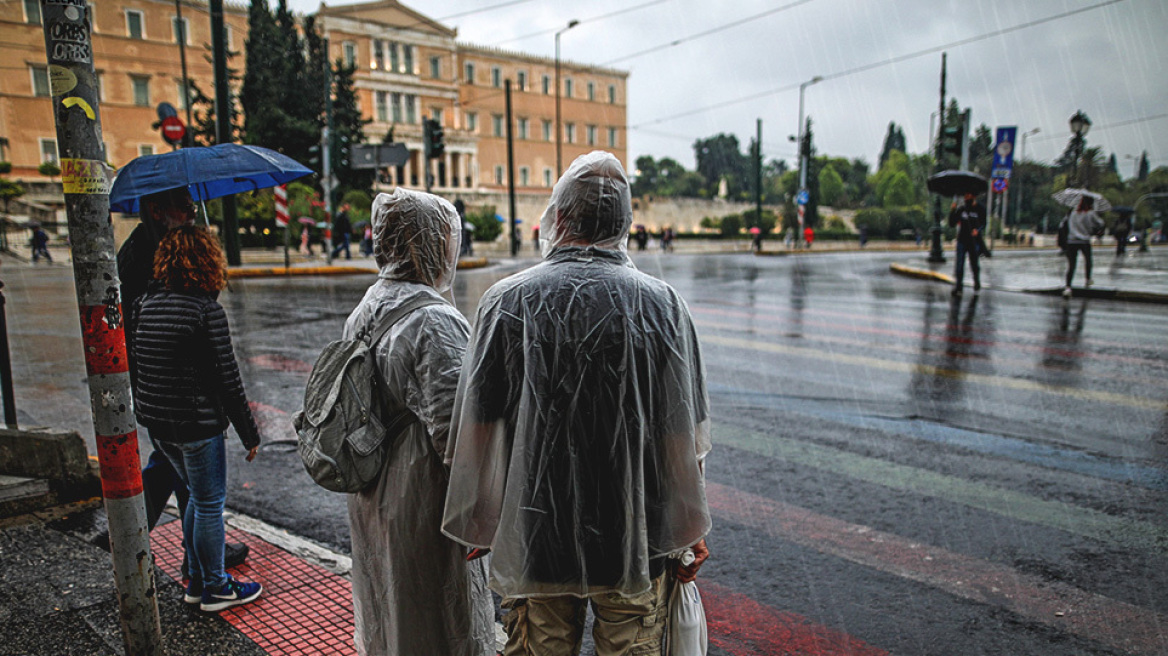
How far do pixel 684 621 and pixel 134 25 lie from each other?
61.5 meters

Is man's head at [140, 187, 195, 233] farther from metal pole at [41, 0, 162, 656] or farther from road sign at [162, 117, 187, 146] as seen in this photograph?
road sign at [162, 117, 187, 146]

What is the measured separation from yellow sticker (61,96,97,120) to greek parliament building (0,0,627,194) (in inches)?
1544

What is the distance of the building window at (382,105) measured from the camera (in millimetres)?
63281

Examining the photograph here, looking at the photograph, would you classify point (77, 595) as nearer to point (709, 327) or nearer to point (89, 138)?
point (89, 138)

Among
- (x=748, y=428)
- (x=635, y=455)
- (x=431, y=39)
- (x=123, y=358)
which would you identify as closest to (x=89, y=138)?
(x=123, y=358)

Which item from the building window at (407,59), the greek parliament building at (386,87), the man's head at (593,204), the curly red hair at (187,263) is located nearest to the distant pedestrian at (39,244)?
the greek parliament building at (386,87)

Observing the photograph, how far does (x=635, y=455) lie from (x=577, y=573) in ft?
1.12

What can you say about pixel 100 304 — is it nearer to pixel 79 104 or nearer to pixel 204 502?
pixel 79 104

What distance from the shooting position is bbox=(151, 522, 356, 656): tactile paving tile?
282 centimetres

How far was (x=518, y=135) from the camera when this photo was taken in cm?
7325

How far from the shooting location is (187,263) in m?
2.84

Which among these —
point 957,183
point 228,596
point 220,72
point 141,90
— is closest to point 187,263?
point 228,596

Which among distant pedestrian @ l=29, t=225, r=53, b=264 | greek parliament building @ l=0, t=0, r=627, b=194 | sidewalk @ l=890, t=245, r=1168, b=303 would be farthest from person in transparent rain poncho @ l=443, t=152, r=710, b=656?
greek parliament building @ l=0, t=0, r=627, b=194

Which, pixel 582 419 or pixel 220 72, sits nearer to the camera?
pixel 582 419
